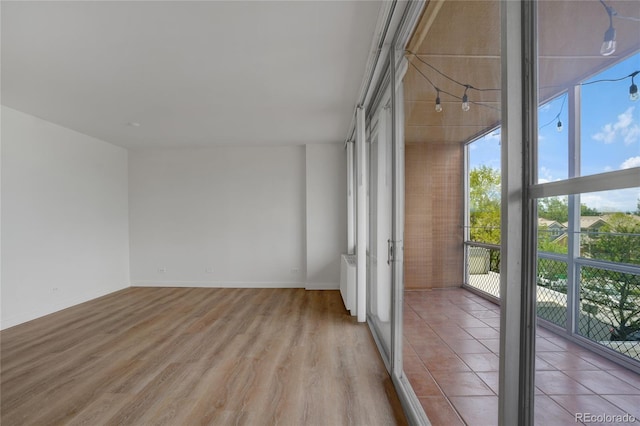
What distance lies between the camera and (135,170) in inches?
238

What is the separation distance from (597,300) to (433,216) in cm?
128

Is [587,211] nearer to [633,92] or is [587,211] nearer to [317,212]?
[633,92]

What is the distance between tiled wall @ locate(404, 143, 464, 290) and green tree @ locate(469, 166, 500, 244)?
138 millimetres

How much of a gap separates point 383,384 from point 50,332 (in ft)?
12.7

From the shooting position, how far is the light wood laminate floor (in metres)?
2.05

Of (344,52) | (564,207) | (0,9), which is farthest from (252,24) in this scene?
(564,207)

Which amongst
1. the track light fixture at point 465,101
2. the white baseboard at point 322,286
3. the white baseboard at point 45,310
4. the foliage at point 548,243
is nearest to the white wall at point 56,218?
the white baseboard at point 45,310

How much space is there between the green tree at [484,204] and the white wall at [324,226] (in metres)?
4.40

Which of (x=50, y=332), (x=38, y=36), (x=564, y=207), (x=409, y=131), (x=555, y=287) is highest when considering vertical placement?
(x=38, y=36)

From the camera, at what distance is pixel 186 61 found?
267 cm

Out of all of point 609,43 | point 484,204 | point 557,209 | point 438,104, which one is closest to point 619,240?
point 557,209

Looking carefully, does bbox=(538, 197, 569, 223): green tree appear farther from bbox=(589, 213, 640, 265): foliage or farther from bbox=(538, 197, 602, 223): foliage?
bbox=(589, 213, 640, 265): foliage

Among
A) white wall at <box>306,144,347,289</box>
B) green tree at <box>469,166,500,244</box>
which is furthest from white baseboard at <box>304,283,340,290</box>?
green tree at <box>469,166,500,244</box>

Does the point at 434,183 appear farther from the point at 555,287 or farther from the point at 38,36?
the point at 38,36
